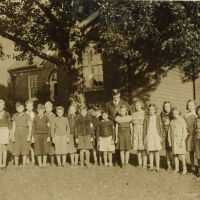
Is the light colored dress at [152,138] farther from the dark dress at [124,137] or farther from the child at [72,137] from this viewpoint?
the child at [72,137]

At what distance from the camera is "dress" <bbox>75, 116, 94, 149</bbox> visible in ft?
32.3

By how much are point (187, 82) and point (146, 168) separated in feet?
24.8

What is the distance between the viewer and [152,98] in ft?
51.5

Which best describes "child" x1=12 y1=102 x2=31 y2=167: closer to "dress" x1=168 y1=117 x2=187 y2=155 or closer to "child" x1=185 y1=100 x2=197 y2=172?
"dress" x1=168 y1=117 x2=187 y2=155

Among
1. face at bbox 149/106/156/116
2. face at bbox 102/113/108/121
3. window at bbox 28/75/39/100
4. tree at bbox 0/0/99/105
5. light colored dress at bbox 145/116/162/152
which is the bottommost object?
light colored dress at bbox 145/116/162/152

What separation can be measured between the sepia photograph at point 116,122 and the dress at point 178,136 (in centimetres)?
2

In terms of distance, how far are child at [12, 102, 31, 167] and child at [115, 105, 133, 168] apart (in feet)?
8.09

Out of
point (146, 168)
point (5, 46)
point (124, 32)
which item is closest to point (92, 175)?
point (146, 168)

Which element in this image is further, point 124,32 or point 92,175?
point 124,32

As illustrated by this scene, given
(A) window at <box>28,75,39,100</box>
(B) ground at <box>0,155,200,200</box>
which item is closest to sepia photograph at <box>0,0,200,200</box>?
(B) ground at <box>0,155,200,200</box>

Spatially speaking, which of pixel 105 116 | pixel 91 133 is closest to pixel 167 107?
pixel 105 116

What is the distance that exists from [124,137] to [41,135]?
89.2 inches

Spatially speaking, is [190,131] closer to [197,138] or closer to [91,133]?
[197,138]

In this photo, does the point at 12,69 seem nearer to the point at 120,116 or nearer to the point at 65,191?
the point at 120,116
